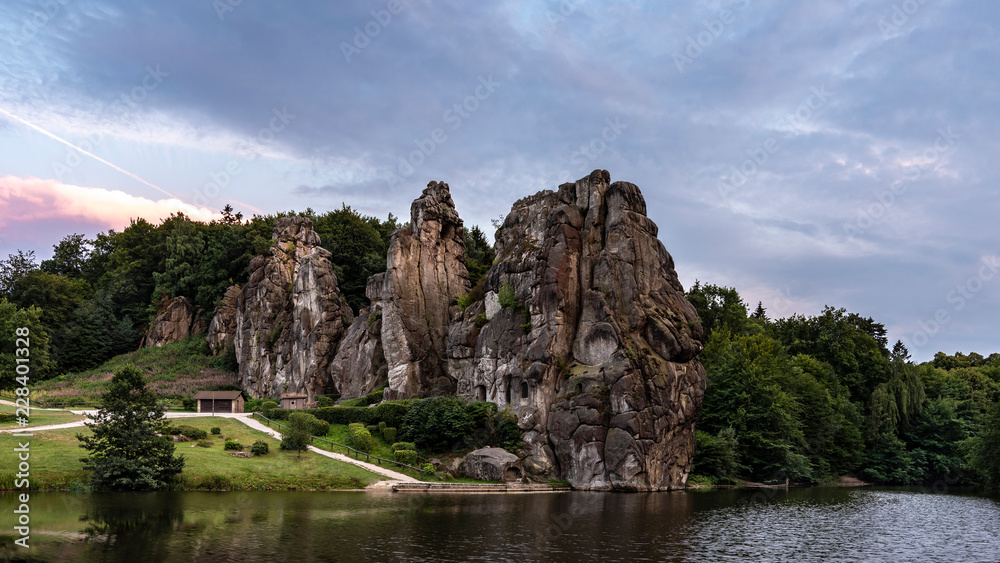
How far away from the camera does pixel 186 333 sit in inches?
4208

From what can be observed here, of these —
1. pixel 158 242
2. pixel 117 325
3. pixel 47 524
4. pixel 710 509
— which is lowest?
pixel 710 509

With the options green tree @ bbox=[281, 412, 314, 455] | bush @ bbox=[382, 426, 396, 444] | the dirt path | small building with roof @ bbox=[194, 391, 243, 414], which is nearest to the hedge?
bush @ bbox=[382, 426, 396, 444]

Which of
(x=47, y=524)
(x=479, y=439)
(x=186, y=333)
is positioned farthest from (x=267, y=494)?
(x=186, y=333)

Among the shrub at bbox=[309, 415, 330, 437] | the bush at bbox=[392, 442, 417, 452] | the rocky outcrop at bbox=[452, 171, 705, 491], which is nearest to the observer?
the rocky outcrop at bbox=[452, 171, 705, 491]

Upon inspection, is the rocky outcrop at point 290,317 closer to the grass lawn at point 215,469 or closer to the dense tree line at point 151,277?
the dense tree line at point 151,277

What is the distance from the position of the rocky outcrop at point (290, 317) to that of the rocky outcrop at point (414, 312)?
4.70 meters

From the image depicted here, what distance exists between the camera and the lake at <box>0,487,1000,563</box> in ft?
85.6

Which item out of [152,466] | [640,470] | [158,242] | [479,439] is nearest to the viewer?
[152,466]

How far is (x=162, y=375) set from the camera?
91.6 metres

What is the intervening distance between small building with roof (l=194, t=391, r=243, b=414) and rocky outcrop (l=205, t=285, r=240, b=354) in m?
30.6

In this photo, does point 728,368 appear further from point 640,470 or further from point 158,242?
point 158,242

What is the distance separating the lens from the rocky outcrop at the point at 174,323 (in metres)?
106

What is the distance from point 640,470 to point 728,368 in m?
21.4

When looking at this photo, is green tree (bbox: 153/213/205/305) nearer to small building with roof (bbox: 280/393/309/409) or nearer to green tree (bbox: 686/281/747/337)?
small building with roof (bbox: 280/393/309/409)
